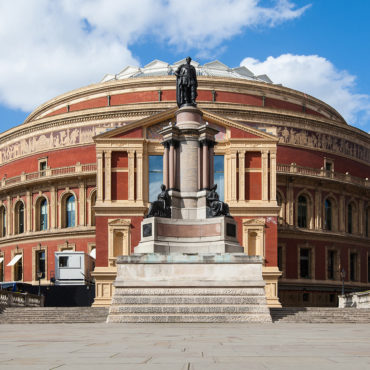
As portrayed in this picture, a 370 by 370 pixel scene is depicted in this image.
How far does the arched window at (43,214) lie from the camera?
6259cm

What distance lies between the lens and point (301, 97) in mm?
71000

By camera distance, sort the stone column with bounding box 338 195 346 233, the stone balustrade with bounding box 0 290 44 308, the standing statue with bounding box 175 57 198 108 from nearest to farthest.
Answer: the standing statue with bounding box 175 57 198 108, the stone balustrade with bounding box 0 290 44 308, the stone column with bounding box 338 195 346 233

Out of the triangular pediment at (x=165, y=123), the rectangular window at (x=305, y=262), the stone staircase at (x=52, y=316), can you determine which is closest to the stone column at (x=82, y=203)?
the triangular pediment at (x=165, y=123)

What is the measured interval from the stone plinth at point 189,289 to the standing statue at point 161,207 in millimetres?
2373

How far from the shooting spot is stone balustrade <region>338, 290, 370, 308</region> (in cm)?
3803

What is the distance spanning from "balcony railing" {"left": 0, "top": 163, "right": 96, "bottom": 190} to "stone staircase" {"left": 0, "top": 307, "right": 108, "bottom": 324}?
28592 mm

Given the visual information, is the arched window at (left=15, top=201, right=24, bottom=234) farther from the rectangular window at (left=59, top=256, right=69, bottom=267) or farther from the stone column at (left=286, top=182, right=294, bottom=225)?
the stone column at (left=286, top=182, right=294, bottom=225)

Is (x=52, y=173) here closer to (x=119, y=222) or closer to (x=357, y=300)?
(x=119, y=222)

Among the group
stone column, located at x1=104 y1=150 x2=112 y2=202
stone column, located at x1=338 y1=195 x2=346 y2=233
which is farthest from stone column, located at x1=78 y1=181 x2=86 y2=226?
stone column, located at x1=338 y1=195 x2=346 y2=233

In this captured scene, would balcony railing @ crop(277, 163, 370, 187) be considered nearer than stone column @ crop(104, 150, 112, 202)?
No
